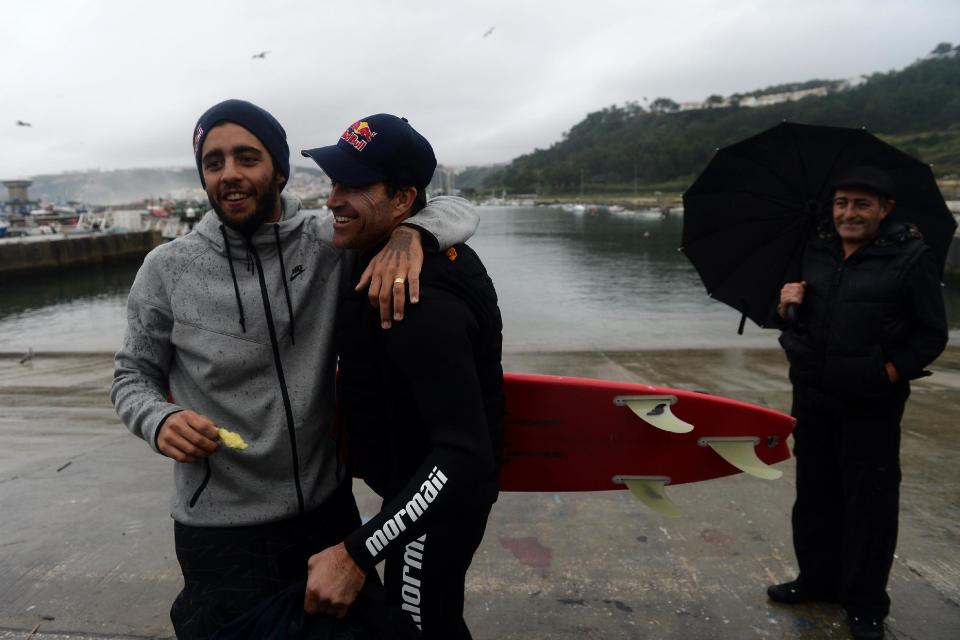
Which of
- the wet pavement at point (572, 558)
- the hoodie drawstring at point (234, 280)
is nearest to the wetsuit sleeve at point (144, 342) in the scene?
the hoodie drawstring at point (234, 280)

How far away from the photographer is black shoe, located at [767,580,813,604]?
120 inches

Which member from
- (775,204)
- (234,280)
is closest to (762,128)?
(775,204)

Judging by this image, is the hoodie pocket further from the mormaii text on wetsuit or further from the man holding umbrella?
the man holding umbrella

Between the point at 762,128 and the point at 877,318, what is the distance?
16538 cm

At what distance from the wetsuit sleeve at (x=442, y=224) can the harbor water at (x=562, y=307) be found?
871cm

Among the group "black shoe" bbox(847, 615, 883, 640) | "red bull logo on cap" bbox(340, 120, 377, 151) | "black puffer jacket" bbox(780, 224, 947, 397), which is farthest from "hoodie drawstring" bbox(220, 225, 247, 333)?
A: "black shoe" bbox(847, 615, 883, 640)

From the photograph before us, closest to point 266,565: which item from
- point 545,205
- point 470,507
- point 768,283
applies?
point 470,507

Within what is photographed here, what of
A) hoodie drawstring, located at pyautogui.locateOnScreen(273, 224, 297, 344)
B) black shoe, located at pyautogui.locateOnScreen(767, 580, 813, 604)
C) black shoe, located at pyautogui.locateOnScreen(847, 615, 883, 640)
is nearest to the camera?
hoodie drawstring, located at pyautogui.locateOnScreen(273, 224, 297, 344)

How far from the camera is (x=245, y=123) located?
2.08 meters

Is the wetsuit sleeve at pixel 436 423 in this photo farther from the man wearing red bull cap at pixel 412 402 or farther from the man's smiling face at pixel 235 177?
the man's smiling face at pixel 235 177

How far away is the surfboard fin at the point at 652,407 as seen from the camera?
2.76 metres

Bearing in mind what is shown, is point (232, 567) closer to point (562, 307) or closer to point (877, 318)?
point (877, 318)

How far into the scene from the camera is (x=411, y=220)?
1.88 metres

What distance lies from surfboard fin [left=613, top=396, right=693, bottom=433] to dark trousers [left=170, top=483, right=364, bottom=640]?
1408 mm
